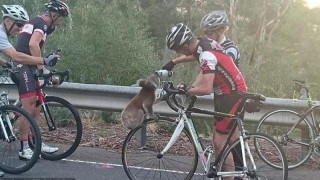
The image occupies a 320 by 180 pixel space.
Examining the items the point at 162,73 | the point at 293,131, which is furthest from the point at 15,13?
the point at 293,131

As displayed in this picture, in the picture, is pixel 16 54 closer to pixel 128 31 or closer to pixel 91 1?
pixel 128 31

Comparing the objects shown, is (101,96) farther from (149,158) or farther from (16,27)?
(149,158)

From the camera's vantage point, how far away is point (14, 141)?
6477 mm

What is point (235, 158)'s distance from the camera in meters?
5.38

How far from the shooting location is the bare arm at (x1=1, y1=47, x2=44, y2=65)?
6301 mm

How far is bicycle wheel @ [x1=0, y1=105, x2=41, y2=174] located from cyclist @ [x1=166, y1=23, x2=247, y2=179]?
1.95 metres

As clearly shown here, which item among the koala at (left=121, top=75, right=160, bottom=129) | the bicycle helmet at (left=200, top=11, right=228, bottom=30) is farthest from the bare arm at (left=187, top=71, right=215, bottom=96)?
the bicycle helmet at (left=200, top=11, right=228, bottom=30)

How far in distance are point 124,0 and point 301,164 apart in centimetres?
1951

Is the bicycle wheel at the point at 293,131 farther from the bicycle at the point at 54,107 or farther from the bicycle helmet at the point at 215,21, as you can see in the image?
the bicycle at the point at 54,107

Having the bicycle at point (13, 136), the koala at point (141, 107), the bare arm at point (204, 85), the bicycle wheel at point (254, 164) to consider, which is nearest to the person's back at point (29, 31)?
the bicycle at point (13, 136)

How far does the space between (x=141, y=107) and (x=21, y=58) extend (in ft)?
5.57

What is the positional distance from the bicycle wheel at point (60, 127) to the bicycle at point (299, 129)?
262 centimetres

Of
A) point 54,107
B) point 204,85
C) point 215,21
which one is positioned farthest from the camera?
point 54,107

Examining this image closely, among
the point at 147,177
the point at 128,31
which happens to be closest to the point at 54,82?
the point at 147,177
